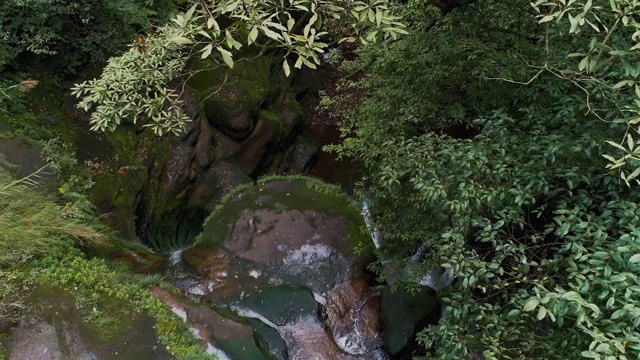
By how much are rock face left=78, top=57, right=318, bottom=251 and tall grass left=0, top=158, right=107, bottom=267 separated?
52.7 inches

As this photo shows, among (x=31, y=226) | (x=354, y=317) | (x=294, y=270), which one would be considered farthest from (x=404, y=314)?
(x=31, y=226)

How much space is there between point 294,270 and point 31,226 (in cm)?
359

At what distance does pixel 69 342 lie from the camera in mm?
3955

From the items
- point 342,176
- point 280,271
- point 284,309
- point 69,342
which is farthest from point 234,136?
point 69,342

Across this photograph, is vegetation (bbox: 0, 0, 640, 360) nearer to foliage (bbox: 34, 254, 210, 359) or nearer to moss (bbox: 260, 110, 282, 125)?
foliage (bbox: 34, 254, 210, 359)

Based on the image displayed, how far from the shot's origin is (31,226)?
454 centimetres

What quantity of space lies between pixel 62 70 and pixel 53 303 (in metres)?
4.61

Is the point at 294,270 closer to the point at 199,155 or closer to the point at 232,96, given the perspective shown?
the point at 199,155

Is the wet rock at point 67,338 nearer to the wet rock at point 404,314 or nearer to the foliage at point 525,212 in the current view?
the foliage at point 525,212

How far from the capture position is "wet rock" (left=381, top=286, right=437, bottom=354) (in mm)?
5418

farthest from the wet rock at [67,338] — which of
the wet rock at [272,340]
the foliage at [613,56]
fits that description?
the foliage at [613,56]

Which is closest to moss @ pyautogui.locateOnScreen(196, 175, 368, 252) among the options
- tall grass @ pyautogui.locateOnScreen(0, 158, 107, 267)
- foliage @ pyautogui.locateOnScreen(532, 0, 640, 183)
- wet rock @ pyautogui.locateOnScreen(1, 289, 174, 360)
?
tall grass @ pyautogui.locateOnScreen(0, 158, 107, 267)

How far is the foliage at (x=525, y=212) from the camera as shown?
2.30 m

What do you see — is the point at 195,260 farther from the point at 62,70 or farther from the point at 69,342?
the point at 62,70
